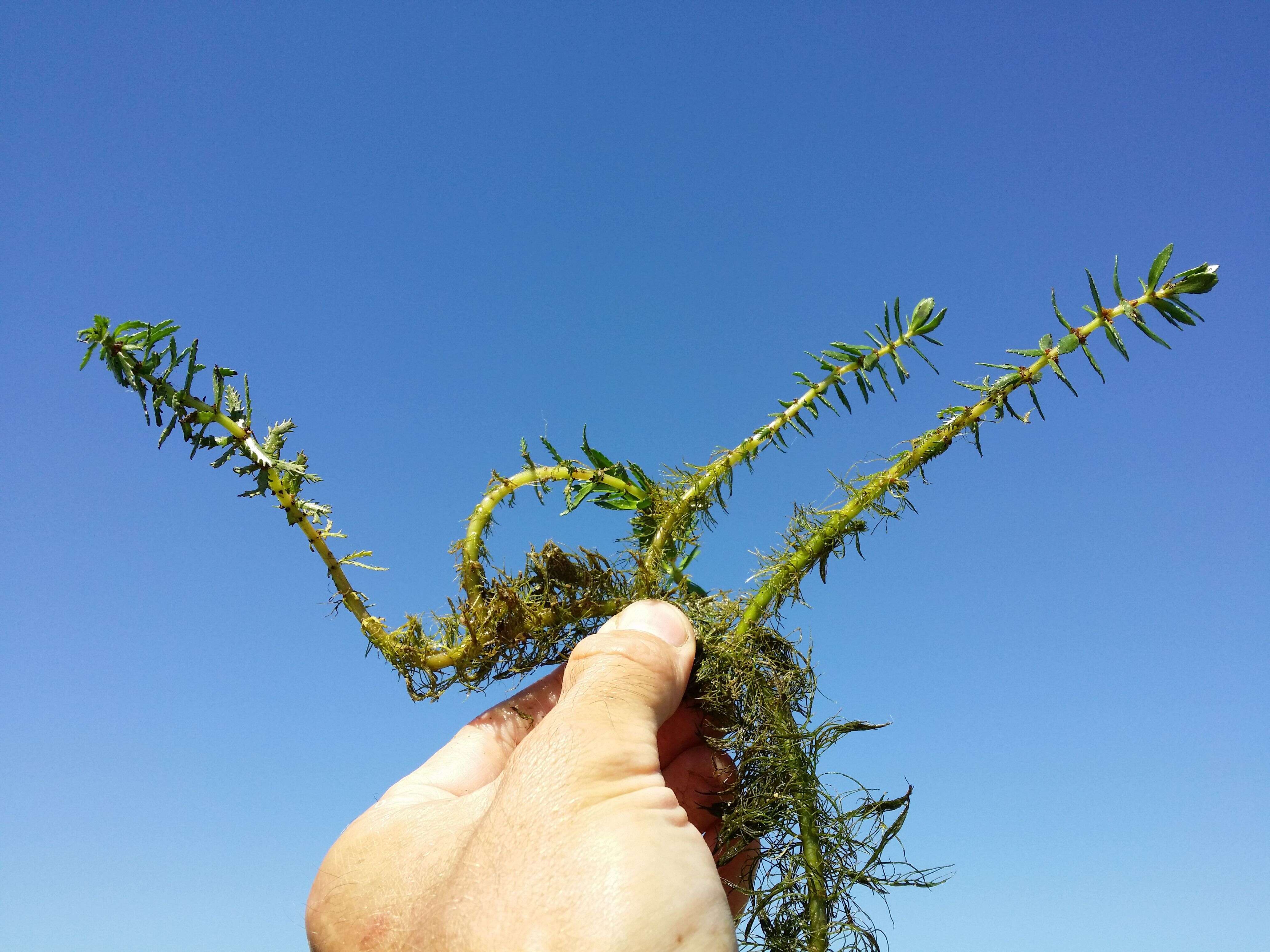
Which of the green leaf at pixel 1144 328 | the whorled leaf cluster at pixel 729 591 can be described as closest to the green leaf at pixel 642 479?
the whorled leaf cluster at pixel 729 591

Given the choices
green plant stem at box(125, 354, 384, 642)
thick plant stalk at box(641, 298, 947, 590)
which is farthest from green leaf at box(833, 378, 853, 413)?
green plant stem at box(125, 354, 384, 642)

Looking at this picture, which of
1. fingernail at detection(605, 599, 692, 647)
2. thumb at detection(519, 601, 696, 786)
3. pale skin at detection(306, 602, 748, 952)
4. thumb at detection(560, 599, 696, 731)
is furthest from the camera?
fingernail at detection(605, 599, 692, 647)

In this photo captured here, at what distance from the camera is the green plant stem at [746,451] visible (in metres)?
2.35

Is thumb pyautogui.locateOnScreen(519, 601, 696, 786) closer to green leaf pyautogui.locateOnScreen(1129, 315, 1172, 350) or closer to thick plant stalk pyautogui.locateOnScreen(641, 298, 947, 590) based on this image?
thick plant stalk pyautogui.locateOnScreen(641, 298, 947, 590)

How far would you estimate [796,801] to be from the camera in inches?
79.8

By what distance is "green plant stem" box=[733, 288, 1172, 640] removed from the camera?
7.06ft

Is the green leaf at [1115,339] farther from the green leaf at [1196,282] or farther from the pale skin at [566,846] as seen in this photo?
the pale skin at [566,846]

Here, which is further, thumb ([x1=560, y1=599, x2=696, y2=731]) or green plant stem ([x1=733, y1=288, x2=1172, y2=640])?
green plant stem ([x1=733, y1=288, x2=1172, y2=640])

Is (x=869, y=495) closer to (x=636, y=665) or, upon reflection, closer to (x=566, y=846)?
(x=636, y=665)

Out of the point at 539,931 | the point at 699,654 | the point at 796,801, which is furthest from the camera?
the point at 699,654

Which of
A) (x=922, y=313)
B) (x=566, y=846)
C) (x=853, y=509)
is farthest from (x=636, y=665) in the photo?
(x=922, y=313)

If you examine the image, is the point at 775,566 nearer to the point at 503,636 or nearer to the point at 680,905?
the point at 503,636

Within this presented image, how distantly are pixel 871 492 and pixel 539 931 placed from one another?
1327 mm

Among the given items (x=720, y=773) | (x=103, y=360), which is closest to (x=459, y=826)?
(x=720, y=773)
